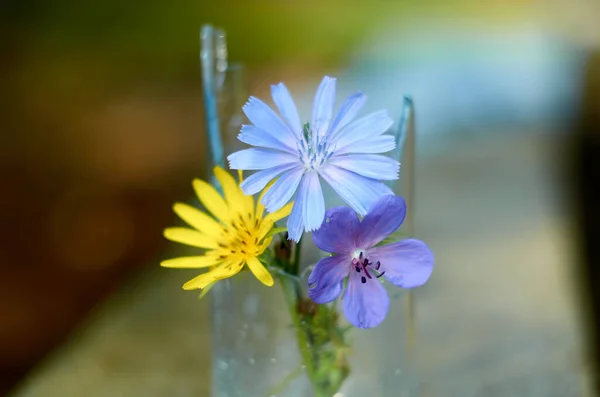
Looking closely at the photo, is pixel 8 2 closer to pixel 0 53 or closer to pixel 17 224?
pixel 0 53

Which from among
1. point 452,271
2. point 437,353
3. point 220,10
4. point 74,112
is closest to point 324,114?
point 437,353

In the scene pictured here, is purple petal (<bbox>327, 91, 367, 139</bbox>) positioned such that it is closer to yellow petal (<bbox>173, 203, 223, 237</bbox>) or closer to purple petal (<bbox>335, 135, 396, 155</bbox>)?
purple petal (<bbox>335, 135, 396, 155</bbox>)

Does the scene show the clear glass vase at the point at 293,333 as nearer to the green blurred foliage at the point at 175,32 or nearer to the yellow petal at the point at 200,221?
the yellow petal at the point at 200,221

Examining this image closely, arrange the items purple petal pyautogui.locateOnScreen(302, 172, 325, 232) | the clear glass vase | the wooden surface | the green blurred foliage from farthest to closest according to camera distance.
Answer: the green blurred foliage, the wooden surface, the clear glass vase, purple petal pyautogui.locateOnScreen(302, 172, 325, 232)

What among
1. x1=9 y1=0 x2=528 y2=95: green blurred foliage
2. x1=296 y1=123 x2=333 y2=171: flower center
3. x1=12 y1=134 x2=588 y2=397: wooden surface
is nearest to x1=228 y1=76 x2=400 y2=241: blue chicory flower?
x1=296 y1=123 x2=333 y2=171: flower center

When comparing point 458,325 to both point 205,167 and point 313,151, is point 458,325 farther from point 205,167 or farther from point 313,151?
point 313,151

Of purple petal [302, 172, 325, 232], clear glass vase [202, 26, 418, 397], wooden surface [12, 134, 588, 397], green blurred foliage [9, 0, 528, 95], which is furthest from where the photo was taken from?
green blurred foliage [9, 0, 528, 95]
